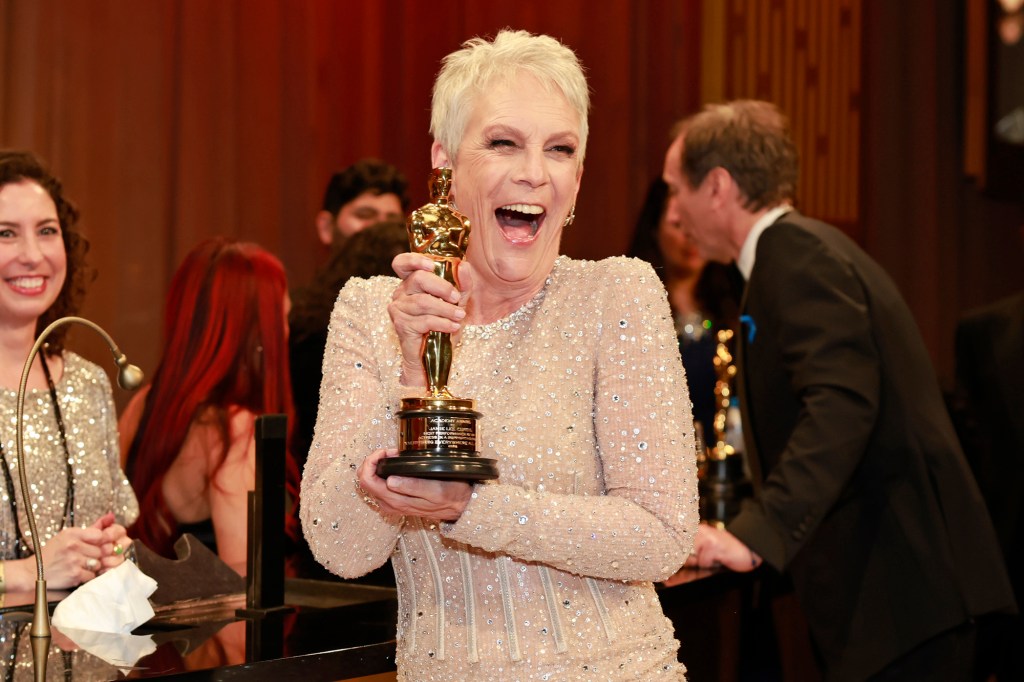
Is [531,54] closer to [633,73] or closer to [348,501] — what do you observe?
[348,501]

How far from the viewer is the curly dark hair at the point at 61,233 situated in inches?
127

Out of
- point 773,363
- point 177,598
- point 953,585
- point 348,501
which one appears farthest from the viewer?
point 773,363

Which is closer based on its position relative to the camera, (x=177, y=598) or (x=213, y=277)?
(x=177, y=598)

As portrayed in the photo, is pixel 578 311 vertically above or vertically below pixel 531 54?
below

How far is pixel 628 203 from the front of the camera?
6.75 metres

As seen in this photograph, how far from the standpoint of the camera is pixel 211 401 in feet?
11.4

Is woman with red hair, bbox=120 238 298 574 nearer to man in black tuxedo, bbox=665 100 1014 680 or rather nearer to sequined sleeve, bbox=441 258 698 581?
man in black tuxedo, bbox=665 100 1014 680

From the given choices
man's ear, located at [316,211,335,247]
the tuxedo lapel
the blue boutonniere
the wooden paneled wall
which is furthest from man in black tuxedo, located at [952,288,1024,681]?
man's ear, located at [316,211,335,247]

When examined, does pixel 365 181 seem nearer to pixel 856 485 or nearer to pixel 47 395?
pixel 47 395

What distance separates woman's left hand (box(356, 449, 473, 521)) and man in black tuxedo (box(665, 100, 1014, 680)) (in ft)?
5.41

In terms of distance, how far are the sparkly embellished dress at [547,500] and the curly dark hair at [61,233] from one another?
5.57 feet

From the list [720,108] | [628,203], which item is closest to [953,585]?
[720,108]

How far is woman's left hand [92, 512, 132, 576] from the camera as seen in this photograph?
2.89m

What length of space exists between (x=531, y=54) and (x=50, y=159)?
3.81 meters
